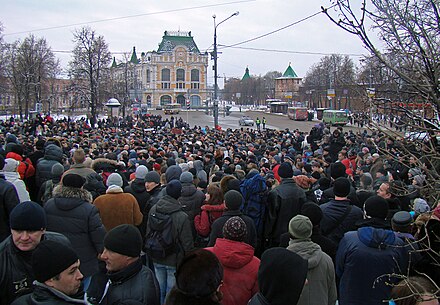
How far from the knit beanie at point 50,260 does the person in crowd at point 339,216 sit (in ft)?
11.7

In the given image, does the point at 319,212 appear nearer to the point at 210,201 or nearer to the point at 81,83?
the point at 210,201

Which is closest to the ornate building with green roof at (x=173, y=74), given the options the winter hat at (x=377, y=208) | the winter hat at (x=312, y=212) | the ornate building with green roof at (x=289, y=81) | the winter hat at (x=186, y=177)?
the ornate building with green roof at (x=289, y=81)

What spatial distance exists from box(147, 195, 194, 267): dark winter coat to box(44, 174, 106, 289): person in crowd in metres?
0.72

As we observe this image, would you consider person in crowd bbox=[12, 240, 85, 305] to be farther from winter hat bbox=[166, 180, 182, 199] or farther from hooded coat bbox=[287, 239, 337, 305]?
winter hat bbox=[166, 180, 182, 199]

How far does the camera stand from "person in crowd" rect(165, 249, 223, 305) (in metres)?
2.70

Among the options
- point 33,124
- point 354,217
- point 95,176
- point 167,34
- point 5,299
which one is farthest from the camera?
point 167,34

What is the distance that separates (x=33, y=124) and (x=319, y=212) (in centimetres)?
2435

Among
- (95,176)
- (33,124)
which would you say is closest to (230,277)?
(95,176)

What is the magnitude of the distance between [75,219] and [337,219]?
3254 mm

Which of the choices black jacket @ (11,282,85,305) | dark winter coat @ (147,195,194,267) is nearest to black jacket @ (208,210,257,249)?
dark winter coat @ (147,195,194,267)

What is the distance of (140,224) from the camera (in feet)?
21.2

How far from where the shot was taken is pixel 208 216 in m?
6.12

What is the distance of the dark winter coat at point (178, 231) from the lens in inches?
211

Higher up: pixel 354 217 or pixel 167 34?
pixel 167 34
